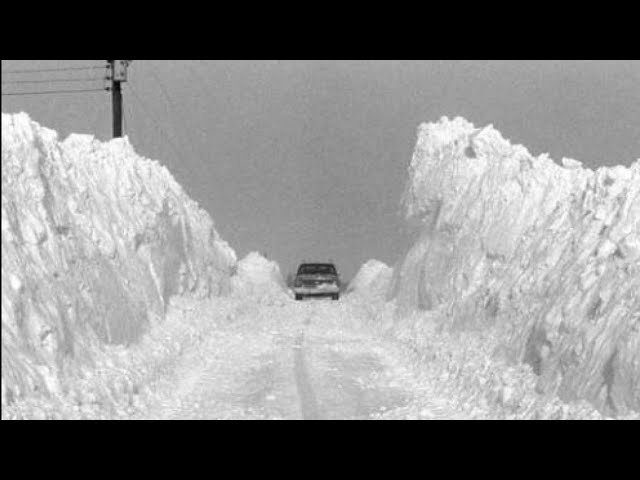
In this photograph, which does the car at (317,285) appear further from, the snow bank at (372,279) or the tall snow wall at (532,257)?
the tall snow wall at (532,257)

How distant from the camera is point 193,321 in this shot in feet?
78.8

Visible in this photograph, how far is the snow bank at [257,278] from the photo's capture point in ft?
124

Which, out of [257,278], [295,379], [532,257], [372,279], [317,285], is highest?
[532,257]

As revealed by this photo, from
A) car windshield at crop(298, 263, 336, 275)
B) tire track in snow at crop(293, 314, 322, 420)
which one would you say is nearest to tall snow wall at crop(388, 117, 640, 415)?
Answer: tire track in snow at crop(293, 314, 322, 420)

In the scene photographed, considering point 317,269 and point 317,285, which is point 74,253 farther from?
point 317,269

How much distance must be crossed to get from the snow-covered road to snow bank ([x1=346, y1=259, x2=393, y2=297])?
35.7 ft

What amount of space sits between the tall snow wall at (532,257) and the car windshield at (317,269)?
231 inches

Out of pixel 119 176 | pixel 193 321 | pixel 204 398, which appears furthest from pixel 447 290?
pixel 204 398

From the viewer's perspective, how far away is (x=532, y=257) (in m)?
19.8

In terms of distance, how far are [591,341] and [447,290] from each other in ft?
41.5

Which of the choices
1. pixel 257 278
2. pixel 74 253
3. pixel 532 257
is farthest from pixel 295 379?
pixel 257 278

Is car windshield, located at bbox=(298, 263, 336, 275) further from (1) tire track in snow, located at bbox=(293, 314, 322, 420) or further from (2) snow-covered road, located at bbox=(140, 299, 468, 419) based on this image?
(1) tire track in snow, located at bbox=(293, 314, 322, 420)

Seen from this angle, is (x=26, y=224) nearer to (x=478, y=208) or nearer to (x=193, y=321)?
(x=193, y=321)

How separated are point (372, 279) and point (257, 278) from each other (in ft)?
17.9
